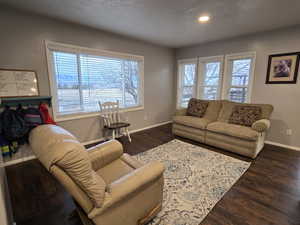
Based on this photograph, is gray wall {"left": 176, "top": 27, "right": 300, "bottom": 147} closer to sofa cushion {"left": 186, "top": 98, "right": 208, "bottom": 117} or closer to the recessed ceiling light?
sofa cushion {"left": 186, "top": 98, "right": 208, "bottom": 117}

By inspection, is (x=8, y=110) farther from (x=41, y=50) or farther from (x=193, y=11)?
(x=193, y=11)

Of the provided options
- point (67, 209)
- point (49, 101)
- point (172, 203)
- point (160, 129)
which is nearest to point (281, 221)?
point (172, 203)

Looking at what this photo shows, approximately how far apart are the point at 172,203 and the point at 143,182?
0.75 metres

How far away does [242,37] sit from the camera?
3.62 metres

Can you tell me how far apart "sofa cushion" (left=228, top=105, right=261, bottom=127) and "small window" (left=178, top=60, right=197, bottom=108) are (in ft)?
5.66

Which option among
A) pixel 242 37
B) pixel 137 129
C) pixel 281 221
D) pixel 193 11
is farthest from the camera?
pixel 137 129

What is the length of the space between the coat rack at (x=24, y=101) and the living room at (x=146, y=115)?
17 mm

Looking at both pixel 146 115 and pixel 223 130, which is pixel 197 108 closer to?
pixel 223 130

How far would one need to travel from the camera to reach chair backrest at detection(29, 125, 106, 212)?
0.85 m

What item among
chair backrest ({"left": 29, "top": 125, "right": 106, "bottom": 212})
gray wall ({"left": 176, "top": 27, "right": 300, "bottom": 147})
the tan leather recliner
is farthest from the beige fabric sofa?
chair backrest ({"left": 29, "top": 125, "right": 106, "bottom": 212})

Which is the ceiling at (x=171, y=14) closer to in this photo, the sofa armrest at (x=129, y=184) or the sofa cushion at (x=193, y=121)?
the sofa cushion at (x=193, y=121)

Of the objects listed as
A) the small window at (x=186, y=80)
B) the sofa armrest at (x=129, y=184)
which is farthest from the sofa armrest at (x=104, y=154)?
the small window at (x=186, y=80)

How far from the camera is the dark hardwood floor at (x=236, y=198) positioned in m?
1.53

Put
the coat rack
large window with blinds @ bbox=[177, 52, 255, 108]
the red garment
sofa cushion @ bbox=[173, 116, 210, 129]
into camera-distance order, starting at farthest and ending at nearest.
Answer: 1. large window with blinds @ bbox=[177, 52, 255, 108]
2. sofa cushion @ bbox=[173, 116, 210, 129]
3. the red garment
4. the coat rack
